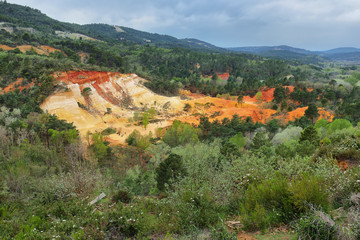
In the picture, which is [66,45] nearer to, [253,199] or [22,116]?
[22,116]

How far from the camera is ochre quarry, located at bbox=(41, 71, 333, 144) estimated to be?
1641 inches

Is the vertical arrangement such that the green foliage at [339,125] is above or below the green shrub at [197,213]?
below

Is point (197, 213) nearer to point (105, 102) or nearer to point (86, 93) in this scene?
point (105, 102)

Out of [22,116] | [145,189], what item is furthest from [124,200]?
[22,116]

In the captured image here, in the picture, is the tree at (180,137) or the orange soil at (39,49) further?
the orange soil at (39,49)

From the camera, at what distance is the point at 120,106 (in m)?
50.3

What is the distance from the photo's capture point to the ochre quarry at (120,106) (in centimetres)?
4168

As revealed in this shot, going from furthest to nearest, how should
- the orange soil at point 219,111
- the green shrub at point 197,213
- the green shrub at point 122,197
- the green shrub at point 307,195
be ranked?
the orange soil at point 219,111
the green shrub at point 122,197
the green shrub at point 197,213
the green shrub at point 307,195

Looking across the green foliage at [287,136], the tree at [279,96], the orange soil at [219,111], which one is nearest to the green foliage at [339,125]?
the green foliage at [287,136]

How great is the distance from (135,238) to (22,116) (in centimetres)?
3517

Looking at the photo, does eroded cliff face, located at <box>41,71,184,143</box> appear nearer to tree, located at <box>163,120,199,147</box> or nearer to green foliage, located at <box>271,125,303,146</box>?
tree, located at <box>163,120,199,147</box>

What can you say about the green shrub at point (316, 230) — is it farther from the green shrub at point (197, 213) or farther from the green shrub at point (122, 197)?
the green shrub at point (122, 197)

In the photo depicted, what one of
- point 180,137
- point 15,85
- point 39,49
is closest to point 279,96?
point 180,137

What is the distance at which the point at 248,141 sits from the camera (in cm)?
3170
